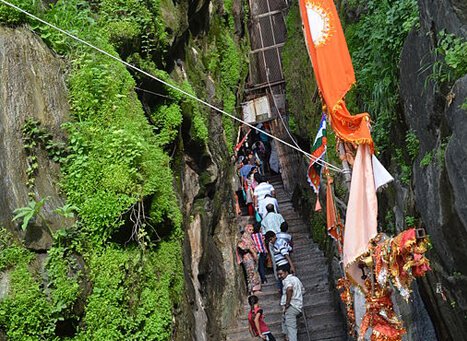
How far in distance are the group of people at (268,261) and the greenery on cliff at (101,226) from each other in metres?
2.82

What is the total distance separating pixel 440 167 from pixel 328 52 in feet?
7.41

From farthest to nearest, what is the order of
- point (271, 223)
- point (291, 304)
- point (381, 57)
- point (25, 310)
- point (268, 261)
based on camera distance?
1. point (268, 261)
2. point (271, 223)
3. point (291, 304)
4. point (381, 57)
5. point (25, 310)

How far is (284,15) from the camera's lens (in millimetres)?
21516

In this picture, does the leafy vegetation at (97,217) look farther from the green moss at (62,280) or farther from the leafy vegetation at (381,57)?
the leafy vegetation at (381,57)

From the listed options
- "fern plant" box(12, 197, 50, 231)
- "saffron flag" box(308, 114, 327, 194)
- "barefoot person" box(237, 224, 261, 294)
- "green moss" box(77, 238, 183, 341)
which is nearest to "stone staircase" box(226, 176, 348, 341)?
"barefoot person" box(237, 224, 261, 294)

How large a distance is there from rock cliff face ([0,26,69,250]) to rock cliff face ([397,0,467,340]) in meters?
4.76

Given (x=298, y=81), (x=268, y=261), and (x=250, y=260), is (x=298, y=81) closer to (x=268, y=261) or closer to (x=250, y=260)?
(x=268, y=261)

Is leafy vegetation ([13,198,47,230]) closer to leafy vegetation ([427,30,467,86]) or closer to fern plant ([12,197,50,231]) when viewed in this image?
fern plant ([12,197,50,231])

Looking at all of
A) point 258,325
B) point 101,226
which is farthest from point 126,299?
point 258,325

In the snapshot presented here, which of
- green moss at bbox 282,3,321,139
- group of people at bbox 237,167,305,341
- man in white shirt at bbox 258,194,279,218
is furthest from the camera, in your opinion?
green moss at bbox 282,3,321,139

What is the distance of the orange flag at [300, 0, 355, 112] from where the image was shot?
852cm

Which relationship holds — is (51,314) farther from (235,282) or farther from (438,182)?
(235,282)

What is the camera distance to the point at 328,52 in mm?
8641

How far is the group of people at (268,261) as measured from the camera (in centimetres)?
1105
